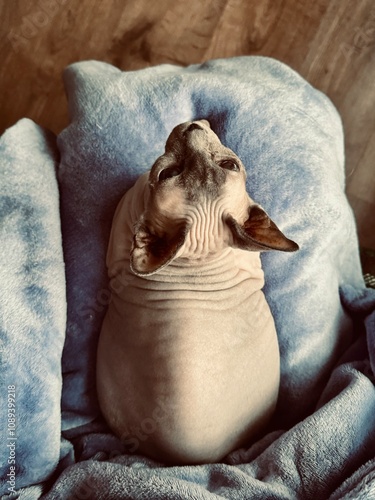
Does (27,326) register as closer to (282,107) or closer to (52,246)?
(52,246)

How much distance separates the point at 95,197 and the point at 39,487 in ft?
2.77

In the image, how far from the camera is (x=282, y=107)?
6.35ft

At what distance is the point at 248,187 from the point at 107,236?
464 mm

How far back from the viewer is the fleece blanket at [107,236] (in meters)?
1.63

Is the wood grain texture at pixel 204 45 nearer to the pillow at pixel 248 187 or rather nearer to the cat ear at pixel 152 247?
the pillow at pixel 248 187

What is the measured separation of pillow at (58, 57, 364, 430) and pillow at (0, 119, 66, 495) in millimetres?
103

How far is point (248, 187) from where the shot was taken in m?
1.86

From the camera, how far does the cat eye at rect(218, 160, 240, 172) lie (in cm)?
153

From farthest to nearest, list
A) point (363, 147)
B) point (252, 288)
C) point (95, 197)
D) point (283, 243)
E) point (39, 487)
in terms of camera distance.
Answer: point (363, 147)
point (95, 197)
point (252, 288)
point (39, 487)
point (283, 243)

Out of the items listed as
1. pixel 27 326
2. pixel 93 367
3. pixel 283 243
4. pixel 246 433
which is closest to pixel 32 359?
pixel 27 326
